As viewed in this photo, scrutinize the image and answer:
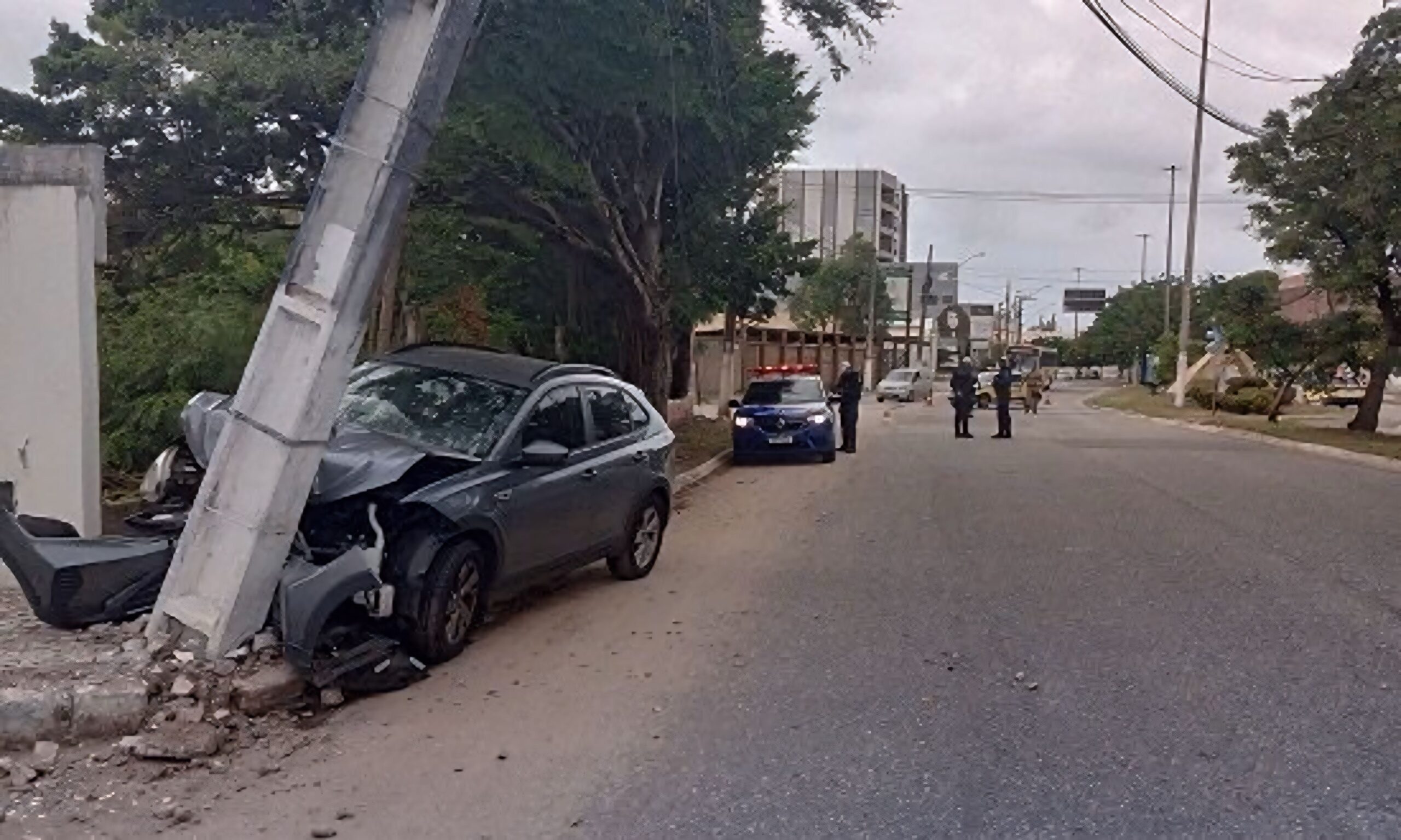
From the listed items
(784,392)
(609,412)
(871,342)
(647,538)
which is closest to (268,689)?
(609,412)

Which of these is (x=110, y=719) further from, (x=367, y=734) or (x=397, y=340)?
(x=397, y=340)

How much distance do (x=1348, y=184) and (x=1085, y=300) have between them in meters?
92.9

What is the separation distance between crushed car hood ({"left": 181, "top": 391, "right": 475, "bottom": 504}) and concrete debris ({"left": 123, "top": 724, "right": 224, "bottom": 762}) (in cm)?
162

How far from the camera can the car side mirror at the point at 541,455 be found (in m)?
8.10

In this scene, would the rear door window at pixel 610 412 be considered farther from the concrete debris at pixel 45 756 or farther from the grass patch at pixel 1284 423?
the grass patch at pixel 1284 423

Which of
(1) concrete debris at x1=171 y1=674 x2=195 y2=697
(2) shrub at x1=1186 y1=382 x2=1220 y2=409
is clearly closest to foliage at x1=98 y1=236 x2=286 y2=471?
(1) concrete debris at x1=171 y1=674 x2=195 y2=697

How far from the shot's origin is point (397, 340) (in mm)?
21547

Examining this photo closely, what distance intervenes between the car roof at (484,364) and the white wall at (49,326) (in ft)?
6.55

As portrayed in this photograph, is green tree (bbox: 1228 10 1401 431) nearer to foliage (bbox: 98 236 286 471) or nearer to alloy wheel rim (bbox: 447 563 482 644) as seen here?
foliage (bbox: 98 236 286 471)

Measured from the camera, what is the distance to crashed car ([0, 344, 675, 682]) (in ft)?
23.2

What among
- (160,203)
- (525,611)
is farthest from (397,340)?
(525,611)

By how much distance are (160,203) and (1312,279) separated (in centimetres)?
2443

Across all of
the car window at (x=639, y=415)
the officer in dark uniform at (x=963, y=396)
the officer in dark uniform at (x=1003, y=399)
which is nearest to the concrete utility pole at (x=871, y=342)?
the officer in dark uniform at (x=963, y=396)

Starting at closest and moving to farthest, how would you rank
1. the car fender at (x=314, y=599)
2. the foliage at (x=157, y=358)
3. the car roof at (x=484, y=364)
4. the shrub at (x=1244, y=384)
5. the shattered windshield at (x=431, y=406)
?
the car fender at (x=314, y=599), the shattered windshield at (x=431, y=406), the car roof at (x=484, y=364), the foliage at (x=157, y=358), the shrub at (x=1244, y=384)
